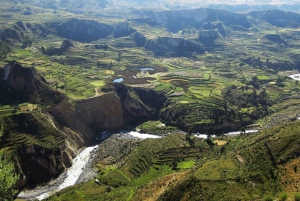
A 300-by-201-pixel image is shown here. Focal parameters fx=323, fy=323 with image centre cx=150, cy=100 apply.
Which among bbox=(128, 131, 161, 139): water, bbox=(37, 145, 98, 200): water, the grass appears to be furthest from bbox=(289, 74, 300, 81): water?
bbox=(37, 145, 98, 200): water

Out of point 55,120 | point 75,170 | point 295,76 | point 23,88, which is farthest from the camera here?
point 295,76

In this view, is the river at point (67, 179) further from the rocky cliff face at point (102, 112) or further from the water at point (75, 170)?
the rocky cliff face at point (102, 112)

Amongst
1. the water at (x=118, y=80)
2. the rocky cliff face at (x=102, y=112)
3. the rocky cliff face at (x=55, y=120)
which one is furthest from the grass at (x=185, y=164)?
the water at (x=118, y=80)

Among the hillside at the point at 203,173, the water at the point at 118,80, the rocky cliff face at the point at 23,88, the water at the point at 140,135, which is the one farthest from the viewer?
the water at the point at 118,80

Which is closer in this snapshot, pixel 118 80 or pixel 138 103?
pixel 138 103

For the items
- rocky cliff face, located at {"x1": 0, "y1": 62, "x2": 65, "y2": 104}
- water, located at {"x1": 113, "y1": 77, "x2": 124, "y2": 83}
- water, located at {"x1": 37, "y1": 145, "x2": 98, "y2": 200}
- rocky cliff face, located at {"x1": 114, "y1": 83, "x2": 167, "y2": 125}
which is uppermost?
rocky cliff face, located at {"x1": 0, "y1": 62, "x2": 65, "y2": 104}

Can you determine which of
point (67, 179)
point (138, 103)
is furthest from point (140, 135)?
point (67, 179)

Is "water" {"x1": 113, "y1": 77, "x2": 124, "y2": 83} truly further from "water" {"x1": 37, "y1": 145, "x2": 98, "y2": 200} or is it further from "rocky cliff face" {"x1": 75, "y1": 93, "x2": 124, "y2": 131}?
"water" {"x1": 37, "y1": 145, "x2": 98, "y2": 200}

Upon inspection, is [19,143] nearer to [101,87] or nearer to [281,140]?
[101,87]

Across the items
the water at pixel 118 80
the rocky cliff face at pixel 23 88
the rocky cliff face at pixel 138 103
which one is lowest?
the rocky cliff face at pixel 138 103

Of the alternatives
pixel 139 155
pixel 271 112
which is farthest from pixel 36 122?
pixel 271 112

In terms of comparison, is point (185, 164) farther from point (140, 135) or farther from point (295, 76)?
point (295, 76)
